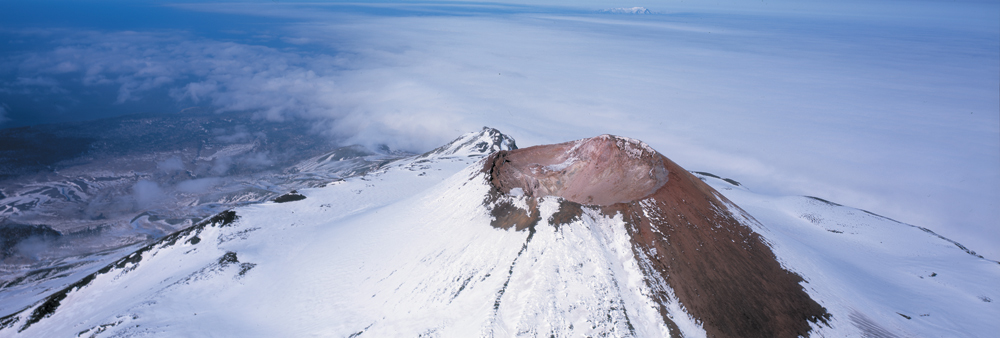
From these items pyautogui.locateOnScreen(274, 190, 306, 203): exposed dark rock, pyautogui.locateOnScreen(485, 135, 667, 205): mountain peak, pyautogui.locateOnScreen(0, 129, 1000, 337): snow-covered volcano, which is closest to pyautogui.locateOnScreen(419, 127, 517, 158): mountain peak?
pyautogui.locateOnScreen(274, 190, 306, 203): exposed dark rock

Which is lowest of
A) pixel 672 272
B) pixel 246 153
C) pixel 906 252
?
pixel 246 153

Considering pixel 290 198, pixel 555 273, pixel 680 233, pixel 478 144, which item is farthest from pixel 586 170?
pixel 478 144

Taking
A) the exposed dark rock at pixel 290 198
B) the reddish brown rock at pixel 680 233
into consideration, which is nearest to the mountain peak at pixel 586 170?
the reddish brown rock at pixel 680 233

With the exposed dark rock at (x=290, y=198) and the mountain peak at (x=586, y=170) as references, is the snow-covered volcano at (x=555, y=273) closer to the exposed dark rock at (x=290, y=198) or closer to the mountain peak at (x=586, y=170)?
the mountain peak at (x=586, y=170)

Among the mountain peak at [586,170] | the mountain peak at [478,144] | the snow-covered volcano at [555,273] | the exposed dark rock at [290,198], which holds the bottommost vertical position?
the mountain peak at [478,144]

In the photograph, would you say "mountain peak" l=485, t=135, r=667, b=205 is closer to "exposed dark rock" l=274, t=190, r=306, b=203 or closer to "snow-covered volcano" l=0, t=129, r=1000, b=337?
"snow-covered volcano" l=0, t=129, r=1000, b=337

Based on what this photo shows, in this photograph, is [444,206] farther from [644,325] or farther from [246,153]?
[246,153]

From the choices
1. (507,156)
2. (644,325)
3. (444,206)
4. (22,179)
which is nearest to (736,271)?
(644,325)

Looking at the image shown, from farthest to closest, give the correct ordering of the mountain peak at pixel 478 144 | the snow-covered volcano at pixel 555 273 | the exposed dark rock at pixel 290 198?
the mountain peak at pixel 478 144, the exposed dark rock at pixel 290 198, the snow-covered volcano at pixel 555 273
